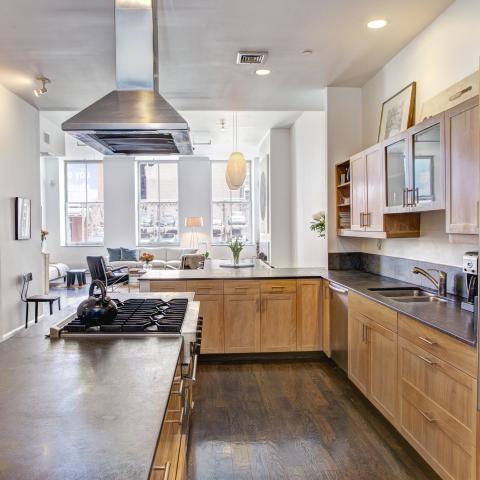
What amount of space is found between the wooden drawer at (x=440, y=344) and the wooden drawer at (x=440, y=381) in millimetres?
31

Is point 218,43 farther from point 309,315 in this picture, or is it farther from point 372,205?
point 309,315

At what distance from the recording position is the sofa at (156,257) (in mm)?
10695

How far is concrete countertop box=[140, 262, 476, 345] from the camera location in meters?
2.23

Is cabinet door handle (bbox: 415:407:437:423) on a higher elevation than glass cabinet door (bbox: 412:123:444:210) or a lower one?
lower

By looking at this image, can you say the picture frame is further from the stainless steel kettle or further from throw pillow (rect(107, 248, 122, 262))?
throw pillow (rect(107, 248, 122, 262))

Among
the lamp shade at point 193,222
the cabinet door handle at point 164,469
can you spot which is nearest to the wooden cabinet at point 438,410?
the cabinet door handle at point 164,469

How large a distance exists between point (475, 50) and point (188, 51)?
2229 mm

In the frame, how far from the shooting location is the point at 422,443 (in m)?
2.44

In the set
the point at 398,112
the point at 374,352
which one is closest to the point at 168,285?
the point at 374,352

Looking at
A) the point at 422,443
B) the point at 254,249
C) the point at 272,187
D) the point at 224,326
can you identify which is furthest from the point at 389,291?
the point at 254,249

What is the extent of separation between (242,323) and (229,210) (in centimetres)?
818

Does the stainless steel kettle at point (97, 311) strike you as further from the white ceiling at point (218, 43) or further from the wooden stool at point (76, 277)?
the wooden stool at point (76, 277)

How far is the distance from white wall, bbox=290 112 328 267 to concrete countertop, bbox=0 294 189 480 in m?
4.81

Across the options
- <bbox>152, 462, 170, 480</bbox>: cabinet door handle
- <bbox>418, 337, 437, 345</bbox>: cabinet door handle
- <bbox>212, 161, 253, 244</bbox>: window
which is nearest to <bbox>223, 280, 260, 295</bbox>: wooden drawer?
<bbox>418, 337, 437, 345</bbox>: cabinet door handle
